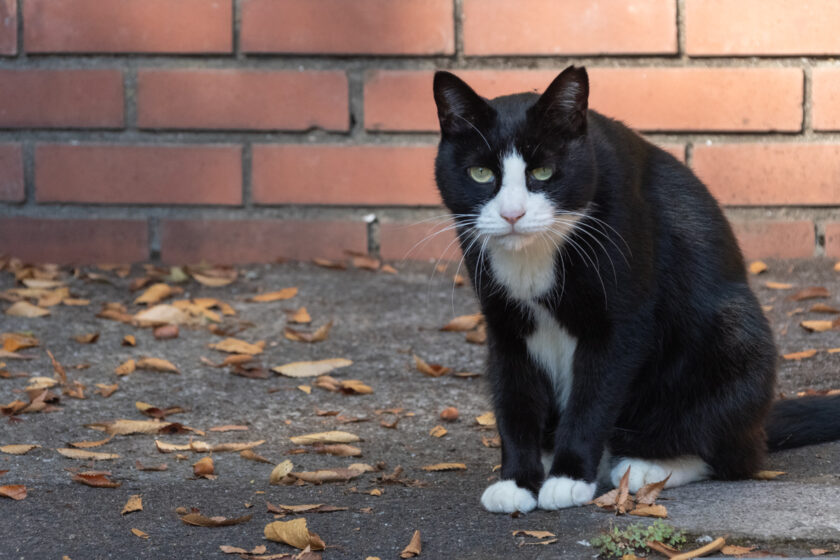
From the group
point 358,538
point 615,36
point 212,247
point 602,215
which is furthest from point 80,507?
point 615,36

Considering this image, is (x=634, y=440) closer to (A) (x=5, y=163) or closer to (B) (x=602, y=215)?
(B) (x=602, y=215)

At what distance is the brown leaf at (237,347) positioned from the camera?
9.12 feet

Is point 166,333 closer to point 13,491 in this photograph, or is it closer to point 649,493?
point 13,491

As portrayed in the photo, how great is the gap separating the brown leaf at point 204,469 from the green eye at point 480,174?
0.72 meters

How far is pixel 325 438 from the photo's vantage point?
2.22m

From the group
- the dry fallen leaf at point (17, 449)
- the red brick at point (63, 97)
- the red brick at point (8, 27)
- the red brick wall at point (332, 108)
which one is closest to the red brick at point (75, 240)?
the red brick wall at point (332, 108)

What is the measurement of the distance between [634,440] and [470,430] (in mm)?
460

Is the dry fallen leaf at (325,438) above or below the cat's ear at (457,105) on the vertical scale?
below

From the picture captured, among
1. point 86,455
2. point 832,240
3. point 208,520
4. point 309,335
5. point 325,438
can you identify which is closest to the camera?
point 208,520

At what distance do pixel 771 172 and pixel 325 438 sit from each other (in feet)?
5.66

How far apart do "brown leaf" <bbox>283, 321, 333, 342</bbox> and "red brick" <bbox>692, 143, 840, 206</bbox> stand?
1214 millimetres

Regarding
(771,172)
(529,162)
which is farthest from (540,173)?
(771,172)

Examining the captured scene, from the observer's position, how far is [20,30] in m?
3.32

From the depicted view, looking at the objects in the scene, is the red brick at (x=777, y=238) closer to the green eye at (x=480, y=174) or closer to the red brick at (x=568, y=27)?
the red brick at (x=568, y=27)
